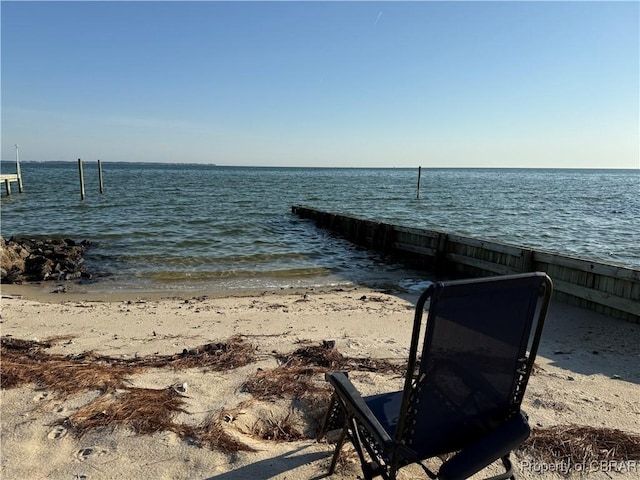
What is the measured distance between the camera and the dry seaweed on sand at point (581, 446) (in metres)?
3.18

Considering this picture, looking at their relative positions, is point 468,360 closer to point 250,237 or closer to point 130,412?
point 130,412

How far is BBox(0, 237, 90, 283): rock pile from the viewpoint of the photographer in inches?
447

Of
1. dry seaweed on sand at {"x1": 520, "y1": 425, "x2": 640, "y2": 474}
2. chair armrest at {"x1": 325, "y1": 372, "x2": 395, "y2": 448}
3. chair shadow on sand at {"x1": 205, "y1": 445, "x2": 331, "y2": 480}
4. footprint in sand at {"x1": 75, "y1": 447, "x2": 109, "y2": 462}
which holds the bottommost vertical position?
chair shadow on sand at {"x1": 205, "y1": 445, "x2": 331, "y2": 480}

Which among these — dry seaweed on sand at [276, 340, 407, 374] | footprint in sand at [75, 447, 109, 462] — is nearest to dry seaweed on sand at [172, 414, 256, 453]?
footprint in sand at [75, 447, 109, 462]

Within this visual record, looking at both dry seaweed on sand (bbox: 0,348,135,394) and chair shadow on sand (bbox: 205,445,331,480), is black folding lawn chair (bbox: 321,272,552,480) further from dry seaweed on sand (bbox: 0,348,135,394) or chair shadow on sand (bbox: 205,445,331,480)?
dry seaweed on sand (bbox: 0,348,135,394)

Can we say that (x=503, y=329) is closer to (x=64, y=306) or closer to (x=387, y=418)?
(x=387, y=418)

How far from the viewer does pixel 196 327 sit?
22.3 ft

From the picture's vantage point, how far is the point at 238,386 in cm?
424

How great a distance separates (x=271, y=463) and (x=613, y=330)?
6.10m

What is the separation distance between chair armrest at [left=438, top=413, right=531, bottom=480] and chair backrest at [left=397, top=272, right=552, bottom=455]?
6 centimetres

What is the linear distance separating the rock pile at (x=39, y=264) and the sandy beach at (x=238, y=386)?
3.20m

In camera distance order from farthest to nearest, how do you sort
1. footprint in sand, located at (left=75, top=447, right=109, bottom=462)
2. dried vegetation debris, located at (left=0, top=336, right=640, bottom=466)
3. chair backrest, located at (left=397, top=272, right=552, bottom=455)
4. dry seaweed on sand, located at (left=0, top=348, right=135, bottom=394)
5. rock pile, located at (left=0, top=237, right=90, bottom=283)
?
1. rock pile, located at (left=0, top=237, right=90, bottom=283)
2. dry seaweed on sand, located at (left=0, top=348, right=135, bottom=394)
3. dried vegetation debris, located at (left=0, top=336, right=640, bottom=466)
4. footprint in sand, located at (left=75, top=447, right=109, bottom=462)
5. chair backrest, located at (left=397, top=272, right=552, bottom=455)

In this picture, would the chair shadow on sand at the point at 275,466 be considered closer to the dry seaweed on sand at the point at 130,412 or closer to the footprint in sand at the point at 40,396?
the dry seaweed on sand at the point at 130,412

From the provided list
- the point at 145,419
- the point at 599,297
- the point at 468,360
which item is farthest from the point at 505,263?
the point at 145,419
